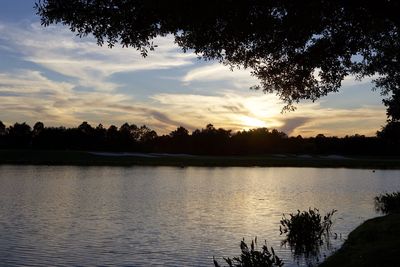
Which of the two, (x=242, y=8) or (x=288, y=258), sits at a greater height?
(x=242, y=8)

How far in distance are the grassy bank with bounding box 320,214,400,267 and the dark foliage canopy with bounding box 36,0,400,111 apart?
6.33 m

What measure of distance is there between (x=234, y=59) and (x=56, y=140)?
180 meters

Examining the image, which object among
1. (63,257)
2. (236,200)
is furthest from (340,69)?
(236,200)

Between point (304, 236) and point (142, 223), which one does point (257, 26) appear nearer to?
point (304, 236)

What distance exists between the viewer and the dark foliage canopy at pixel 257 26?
44.5ft

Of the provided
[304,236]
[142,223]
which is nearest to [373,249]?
[304,236]

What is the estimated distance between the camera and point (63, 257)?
867 inches

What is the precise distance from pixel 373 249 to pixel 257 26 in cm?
960

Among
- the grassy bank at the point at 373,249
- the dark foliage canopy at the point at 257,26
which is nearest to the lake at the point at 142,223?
the grassy bank at the point at 373,249

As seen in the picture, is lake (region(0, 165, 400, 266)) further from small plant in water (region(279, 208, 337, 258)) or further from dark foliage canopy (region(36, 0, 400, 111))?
dark foliage canopy (region(36, 0, 400, 111))

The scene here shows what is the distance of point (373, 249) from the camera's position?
1836cm

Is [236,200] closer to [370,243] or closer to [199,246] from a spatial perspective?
[199,246]

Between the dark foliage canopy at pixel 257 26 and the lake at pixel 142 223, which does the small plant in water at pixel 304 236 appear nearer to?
the lake at pixel 142 223

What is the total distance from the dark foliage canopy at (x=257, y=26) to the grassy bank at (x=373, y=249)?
6.33m
